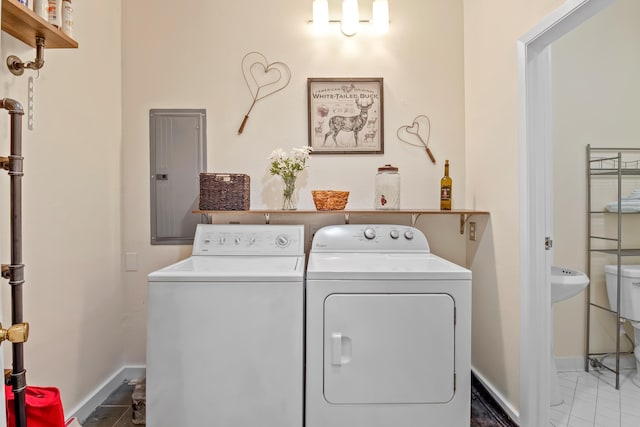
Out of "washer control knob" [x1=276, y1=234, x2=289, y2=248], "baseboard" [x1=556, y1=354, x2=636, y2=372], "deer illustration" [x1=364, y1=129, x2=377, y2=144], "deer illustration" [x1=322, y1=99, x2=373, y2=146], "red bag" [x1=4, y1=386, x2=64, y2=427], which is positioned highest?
"deer illustration" [x1=322, y1=99, x2=373, y2=146]

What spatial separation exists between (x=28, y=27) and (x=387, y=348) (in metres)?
1.89

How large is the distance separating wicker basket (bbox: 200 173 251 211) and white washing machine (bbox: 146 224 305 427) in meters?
0.64

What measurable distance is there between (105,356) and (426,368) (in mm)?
1829

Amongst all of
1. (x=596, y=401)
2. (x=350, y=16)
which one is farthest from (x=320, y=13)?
(x=596, y=401)

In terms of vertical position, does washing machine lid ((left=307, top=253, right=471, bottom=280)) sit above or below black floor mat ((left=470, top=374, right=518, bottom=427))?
above

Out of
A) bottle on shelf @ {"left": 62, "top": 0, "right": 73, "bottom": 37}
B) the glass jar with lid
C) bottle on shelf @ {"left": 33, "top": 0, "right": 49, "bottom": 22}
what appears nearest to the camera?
bottle on shelf @ {"left": 33, "top": 0, "right": 49, "bottom": 22}

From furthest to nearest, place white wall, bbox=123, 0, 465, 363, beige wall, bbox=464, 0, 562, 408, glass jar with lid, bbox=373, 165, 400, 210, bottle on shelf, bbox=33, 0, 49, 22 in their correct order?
white wall, bbox=123, 0, 465, 363
glass jar with lid, bbox=373, 165, 400, 210
beige wall, bbox=464, 0, 562, 408
bottle on shelf, bbox=33, 0, 49, 22

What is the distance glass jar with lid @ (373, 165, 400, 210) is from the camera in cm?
211

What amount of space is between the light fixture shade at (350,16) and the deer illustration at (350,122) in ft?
1.50

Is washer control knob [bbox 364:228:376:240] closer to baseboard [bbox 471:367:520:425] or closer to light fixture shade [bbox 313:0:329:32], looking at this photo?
baseboard [bbox 471:367:520:425]

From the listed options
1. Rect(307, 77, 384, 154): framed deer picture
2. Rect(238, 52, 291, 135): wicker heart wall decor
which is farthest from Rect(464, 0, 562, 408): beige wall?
Rect(238, 52, 291, 135): wicker heart wall decor

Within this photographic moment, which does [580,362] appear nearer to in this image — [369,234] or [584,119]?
[584,119]

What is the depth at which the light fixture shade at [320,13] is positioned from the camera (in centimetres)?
216

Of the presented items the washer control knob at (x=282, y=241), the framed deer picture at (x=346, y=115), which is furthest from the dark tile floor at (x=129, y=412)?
the framed deer picture at (x=346, y=115)
